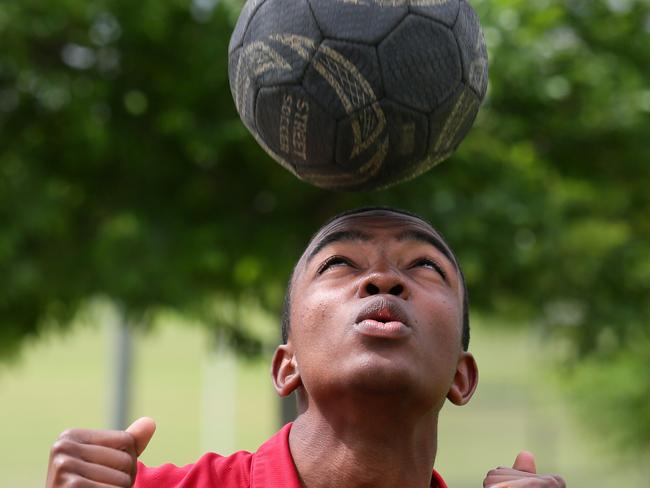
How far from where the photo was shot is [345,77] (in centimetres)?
338

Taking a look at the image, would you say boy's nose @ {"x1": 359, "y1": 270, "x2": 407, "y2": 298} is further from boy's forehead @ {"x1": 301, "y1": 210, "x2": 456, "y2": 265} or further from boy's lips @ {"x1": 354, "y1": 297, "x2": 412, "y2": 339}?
boy's forehead @ {"x1": 301, "y1": 210, "x2": 456, "y2": 265}

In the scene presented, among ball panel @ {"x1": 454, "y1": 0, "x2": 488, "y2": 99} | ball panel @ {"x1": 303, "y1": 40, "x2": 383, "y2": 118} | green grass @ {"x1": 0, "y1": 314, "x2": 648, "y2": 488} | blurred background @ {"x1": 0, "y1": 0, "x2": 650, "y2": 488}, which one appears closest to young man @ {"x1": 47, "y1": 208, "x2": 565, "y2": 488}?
ball panel @ {"x1": 303, "y1": 40, "x2": 383, "y2": 118}

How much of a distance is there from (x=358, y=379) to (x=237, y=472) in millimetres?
587

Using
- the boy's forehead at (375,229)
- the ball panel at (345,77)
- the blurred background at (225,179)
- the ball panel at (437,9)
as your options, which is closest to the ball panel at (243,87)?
the ball panel at (345,77)

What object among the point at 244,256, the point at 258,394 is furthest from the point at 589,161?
the point at 258,394

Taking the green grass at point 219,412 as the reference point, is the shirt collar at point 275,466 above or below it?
below

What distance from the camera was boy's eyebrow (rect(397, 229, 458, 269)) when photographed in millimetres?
3418

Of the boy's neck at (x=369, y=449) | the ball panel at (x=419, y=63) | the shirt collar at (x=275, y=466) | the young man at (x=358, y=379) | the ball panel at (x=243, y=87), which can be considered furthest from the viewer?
the ball panel at (x=243, y=87)

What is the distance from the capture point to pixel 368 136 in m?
3.39

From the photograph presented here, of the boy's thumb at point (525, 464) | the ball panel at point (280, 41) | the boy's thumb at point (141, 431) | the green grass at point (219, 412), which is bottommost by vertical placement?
the boy's thumb at point (141, 431)

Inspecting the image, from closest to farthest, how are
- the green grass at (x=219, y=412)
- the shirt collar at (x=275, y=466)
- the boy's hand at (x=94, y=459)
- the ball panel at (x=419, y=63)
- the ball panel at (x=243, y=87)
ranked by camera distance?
the boy's hand at (x=94, y=459), the shirt collar at (x=275, y=466), the ball panel at (x=419, y=63), the ball panel at (x=243, y=87), the green grass at (x=219, y=412)

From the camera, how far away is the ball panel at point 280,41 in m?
3.38

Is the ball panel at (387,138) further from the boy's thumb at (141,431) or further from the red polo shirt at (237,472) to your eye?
the boy's thumb at (141,431)

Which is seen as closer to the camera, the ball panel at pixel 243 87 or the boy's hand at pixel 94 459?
the boy's hand at pixel 94 459
